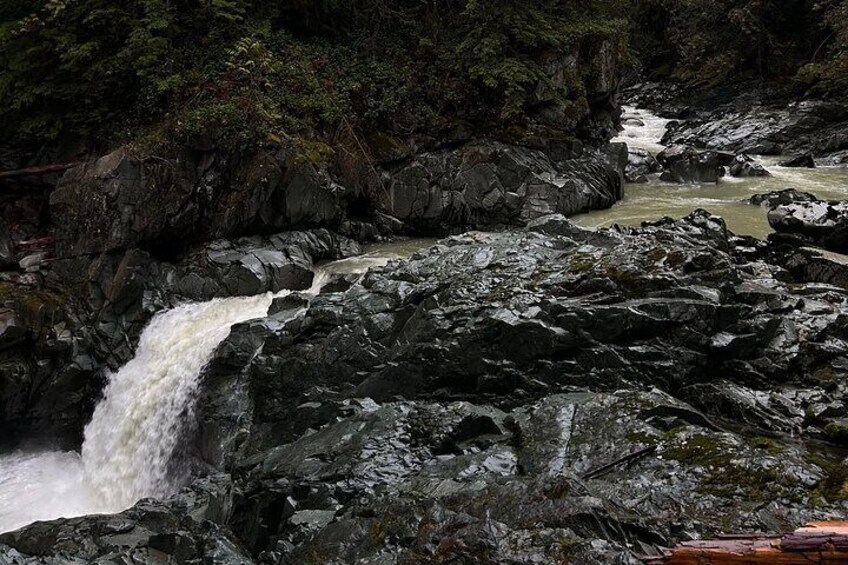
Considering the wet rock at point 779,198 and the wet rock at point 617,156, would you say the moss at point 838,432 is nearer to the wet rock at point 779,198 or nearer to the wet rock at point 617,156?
the wet rock at point 779,198

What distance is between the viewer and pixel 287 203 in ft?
47.0

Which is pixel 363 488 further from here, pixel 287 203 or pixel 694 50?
pixel 694 50

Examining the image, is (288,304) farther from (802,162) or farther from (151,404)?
(802,162)

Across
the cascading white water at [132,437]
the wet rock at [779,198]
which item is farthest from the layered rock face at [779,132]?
the cascading white water at [132,437]

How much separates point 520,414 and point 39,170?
1389 cm

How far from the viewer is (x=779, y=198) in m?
14.7

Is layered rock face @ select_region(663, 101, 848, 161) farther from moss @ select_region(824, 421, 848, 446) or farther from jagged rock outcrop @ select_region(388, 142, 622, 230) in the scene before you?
moss @ select_region(824, 421, 848, 446)

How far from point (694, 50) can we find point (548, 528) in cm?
3259

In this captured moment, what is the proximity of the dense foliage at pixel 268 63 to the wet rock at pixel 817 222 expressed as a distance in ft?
24.0

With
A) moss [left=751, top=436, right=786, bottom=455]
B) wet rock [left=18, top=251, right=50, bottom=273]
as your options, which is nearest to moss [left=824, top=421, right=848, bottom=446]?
moss [left=751, top=436, right=786, bottom=455]

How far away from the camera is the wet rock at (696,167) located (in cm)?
1866

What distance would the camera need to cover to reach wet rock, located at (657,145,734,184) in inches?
734

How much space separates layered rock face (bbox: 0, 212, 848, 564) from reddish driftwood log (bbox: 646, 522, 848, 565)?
339 millimetres

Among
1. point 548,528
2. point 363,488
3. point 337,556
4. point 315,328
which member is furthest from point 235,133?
point 548,528
